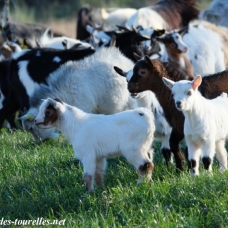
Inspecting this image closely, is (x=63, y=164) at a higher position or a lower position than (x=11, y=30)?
higher

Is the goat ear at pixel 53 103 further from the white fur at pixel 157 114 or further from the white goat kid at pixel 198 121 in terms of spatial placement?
the white fur at pixel 157 114

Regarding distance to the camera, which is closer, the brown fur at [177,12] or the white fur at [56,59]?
the white fur at [56,59]

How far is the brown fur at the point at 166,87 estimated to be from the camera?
743 cm

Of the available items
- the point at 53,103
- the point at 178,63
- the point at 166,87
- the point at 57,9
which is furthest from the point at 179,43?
the point at 57,9

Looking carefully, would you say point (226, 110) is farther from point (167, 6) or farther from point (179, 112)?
point (167, 6)

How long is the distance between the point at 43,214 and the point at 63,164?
1.46m

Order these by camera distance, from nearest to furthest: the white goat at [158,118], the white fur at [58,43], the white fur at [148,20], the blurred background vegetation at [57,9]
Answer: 1. the white goat at [158,118]
2. the white fur at [58,43]
3. the white fur at [148,20]
4. the blurred background vegetation at [57,9]

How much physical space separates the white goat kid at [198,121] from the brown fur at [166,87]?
420 mm

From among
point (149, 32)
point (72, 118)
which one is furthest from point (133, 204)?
point (149, 32)

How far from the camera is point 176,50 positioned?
11.1 m

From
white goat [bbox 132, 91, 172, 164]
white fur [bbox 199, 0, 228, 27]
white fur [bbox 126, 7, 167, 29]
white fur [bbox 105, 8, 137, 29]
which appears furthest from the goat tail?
white fur [bbox 105, 8, 137, 29]

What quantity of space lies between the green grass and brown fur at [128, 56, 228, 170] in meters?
0.30

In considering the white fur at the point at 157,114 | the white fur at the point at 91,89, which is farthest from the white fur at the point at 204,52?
the white fur at the point at 157,114

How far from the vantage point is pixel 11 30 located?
16609 mm
